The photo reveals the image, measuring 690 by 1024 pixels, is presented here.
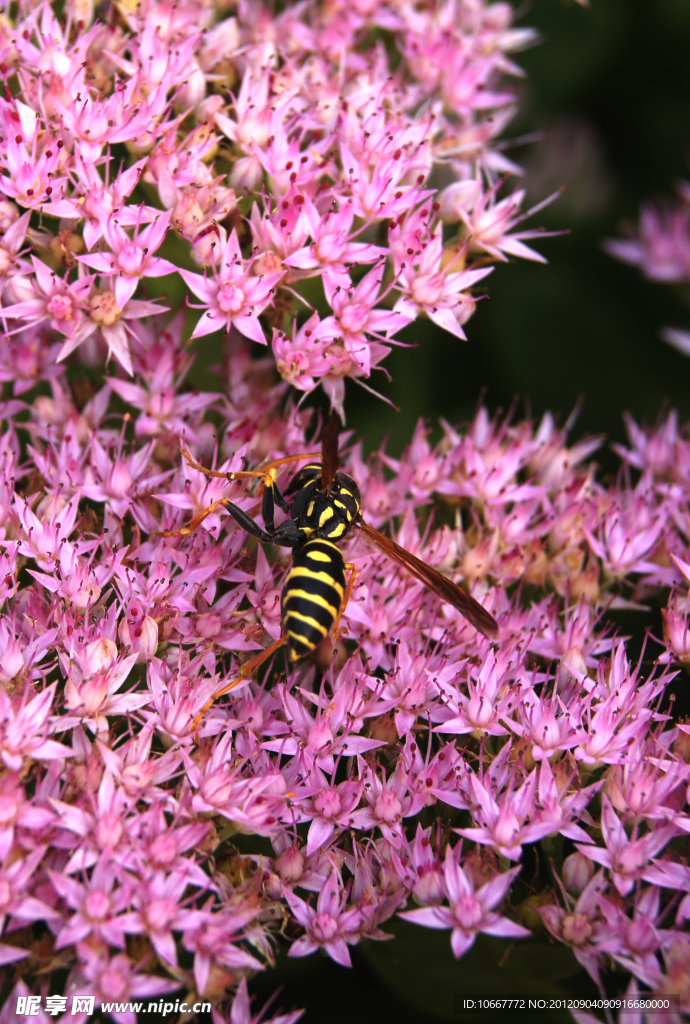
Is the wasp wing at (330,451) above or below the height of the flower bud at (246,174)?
below

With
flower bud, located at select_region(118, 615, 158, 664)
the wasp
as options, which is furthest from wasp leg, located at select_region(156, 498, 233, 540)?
flower bud, located at select_region(118, 615, 158, 664)

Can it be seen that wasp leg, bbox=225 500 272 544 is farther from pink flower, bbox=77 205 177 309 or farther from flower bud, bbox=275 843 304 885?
flower bud, bbox=275 843 304 885

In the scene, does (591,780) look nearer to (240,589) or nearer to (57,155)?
(240,589)

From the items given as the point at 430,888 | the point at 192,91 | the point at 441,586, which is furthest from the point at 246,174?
the point at 430,888

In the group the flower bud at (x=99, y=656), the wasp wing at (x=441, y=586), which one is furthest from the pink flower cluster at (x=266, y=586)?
the wasp wing at (x=441, y=586)

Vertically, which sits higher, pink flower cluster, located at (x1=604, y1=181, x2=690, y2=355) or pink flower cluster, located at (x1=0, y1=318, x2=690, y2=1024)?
pink flower cluster, located at (x1=604, y1=181, x2=690, y2=355)

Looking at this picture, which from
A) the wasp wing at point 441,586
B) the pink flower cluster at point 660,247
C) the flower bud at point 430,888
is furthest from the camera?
the pink flower cluster at point 660,247

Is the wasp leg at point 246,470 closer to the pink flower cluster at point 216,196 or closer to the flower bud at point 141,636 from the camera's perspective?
the pink flower cluster at point 216,196
